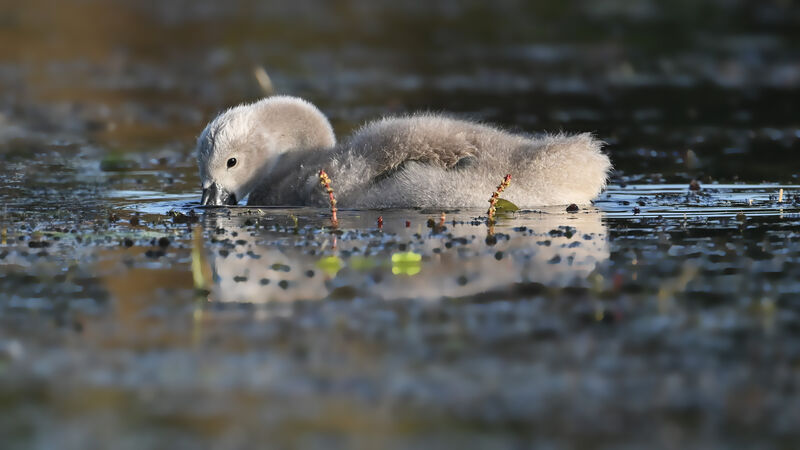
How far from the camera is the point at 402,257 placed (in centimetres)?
693

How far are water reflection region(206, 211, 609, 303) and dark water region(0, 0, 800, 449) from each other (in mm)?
25

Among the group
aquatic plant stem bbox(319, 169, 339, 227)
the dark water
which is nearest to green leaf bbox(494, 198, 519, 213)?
the dark water

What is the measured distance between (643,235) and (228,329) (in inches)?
121

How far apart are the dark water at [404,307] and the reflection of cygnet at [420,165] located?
21 centimetres

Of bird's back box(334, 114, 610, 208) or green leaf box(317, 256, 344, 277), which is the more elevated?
bird's back box(334, 114, 610, 208)

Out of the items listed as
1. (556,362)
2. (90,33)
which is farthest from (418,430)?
(90,33)

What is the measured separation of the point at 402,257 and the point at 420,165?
5.53ft

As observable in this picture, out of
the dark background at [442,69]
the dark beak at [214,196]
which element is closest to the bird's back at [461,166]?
the dark beak at [214,196]

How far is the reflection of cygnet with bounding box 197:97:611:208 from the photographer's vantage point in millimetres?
8492

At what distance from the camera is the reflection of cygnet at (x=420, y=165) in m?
8.49

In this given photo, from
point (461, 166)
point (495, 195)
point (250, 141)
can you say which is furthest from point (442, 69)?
point (495, 195)

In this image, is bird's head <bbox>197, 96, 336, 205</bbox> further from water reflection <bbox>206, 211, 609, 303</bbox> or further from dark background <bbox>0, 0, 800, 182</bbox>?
dark background <bbox>0, 0, 800, 182</bbox>

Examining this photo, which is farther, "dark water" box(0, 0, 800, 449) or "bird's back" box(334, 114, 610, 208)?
"bird's back" box(334, 114, 610, 208)

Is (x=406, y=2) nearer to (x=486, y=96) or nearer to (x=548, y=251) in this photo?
(x=486, y=96)
